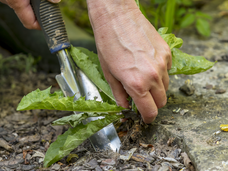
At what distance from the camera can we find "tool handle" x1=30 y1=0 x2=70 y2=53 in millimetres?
1273

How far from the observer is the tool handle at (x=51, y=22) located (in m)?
1.27

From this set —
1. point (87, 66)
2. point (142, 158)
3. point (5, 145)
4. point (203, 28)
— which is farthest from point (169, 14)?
point (5, 145)

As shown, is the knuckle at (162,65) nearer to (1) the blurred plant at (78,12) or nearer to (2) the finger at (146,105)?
(2) the finger at (146,105)

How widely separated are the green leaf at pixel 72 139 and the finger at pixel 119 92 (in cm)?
7

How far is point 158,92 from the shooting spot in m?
0.99

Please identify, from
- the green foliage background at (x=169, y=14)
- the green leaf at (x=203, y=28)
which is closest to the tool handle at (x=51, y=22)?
the green foliage background at (x=169, y=14)

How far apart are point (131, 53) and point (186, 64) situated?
0.41m

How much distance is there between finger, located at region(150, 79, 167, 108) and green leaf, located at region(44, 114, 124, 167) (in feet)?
0.68

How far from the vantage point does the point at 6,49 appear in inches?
98.3

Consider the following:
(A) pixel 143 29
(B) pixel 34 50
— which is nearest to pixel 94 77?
(A) pixel 143 29

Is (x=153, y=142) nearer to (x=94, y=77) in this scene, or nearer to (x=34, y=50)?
(x=94, y=77)

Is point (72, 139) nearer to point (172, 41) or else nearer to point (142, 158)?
point (142, 158)

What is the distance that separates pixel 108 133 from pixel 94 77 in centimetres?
33

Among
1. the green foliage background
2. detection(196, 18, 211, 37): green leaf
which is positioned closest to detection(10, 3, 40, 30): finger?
the green foliage background
